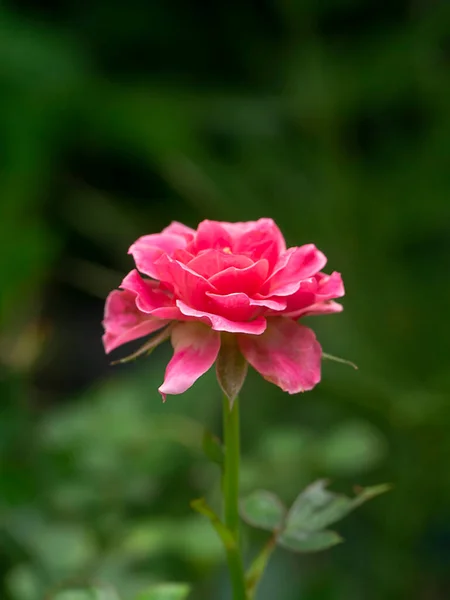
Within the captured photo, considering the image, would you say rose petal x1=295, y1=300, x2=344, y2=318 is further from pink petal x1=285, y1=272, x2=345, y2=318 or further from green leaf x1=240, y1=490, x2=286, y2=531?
green leaf x1=240, y1=490, x2=286, y2=531

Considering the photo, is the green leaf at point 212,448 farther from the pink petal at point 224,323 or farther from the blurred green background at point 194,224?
the blurred green background at point 194,224

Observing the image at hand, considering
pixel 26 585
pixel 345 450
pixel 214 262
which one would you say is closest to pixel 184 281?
pixel 214 262

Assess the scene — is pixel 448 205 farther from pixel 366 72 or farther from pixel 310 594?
pixel 310 594

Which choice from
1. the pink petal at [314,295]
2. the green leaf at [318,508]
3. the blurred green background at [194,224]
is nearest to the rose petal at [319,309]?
the pink petal at [314,295]

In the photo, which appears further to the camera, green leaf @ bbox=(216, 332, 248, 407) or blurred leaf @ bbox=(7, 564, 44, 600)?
blurred leaf @ bbox=(7, 564, 44, 600)

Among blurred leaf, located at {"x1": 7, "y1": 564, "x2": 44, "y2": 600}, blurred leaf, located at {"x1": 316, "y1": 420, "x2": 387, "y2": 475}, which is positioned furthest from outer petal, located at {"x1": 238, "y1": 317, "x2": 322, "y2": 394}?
blurred leaf, located at {"x1": 316, "y1": 420, "x2": 387, "y2": 475}
